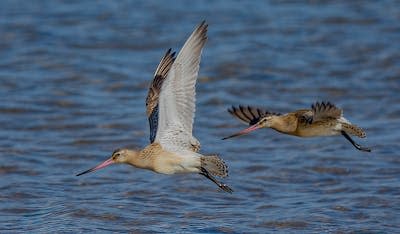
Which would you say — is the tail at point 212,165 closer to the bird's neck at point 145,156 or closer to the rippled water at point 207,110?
the bird's neck at point 145,156

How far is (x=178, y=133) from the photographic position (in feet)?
25.1

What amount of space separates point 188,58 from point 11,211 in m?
1.91

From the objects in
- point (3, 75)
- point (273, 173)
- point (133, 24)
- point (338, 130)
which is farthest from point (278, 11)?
point (338, 130)

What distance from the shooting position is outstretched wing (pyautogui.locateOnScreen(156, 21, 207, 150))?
7609 mm

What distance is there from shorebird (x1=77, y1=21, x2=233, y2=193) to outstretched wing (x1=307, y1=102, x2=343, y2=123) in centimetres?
84

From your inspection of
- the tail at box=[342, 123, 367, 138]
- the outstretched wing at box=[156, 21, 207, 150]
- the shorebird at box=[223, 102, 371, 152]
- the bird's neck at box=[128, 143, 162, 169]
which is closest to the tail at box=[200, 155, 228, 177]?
the outstretched wing at box=[156, 21, 207, 150]

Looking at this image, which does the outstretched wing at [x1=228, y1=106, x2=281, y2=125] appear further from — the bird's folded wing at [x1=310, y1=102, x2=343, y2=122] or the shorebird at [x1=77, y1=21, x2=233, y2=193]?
the shorebird at [x1=77, y1=21, x2=233, y2=193]

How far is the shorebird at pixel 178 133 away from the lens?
741 centimetres

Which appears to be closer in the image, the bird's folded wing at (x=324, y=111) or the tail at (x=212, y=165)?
the tail at (x=212, y=165)

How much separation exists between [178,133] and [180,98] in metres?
0.26

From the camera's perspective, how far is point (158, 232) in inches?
307

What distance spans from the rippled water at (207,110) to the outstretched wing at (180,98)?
28.8 inches

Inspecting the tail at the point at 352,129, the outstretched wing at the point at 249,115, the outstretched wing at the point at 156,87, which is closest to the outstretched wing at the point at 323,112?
the tail at the point at 352,129

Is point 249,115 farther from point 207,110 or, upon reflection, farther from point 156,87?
point 207,110
